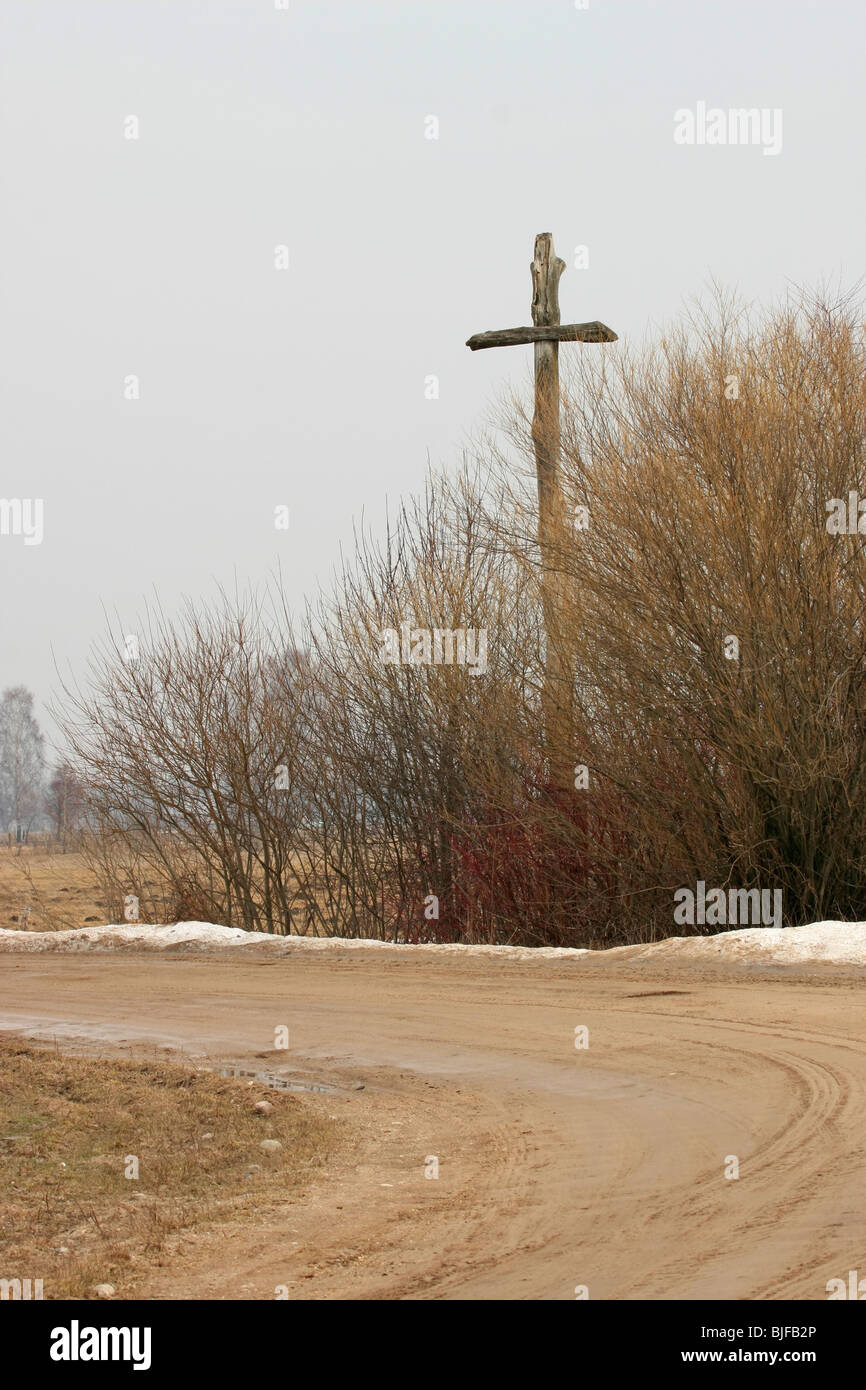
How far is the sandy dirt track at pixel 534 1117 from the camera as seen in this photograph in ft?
18.1

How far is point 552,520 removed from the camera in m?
17.2

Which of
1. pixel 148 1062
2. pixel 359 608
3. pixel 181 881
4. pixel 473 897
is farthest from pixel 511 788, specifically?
pixel 148 1062

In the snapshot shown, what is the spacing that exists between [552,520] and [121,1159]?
438 inches

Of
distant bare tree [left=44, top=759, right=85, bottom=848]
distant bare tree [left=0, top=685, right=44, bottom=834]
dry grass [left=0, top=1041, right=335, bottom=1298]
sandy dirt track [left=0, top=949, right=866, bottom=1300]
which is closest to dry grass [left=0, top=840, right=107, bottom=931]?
distant bare tree [left=44, top=759, right=85, bottom=848]

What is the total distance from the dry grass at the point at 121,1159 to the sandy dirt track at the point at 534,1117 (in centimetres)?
28

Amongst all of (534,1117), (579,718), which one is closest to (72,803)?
(579,718)

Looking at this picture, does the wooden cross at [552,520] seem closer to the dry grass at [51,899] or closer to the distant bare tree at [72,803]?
the distant bare tree at [72,803]

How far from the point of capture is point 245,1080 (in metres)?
9.54

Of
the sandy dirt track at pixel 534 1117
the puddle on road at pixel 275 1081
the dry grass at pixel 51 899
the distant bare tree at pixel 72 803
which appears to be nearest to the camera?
the sandy dirt track at pixel 534 1117

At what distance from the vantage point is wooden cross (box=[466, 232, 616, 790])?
56.2 feet

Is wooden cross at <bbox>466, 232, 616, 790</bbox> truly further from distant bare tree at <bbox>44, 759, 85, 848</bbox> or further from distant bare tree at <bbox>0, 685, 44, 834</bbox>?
distant bare tree at <bbox>0, 685, 44, 834</bbox>

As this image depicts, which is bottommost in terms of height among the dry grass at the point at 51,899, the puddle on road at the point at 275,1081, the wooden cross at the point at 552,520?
the dry grass at the point at 51,899

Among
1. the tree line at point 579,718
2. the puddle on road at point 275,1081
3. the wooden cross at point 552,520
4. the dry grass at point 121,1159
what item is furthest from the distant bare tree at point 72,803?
the puddle on road at point 275,1081

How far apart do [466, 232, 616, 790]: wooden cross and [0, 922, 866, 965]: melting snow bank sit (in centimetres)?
306
